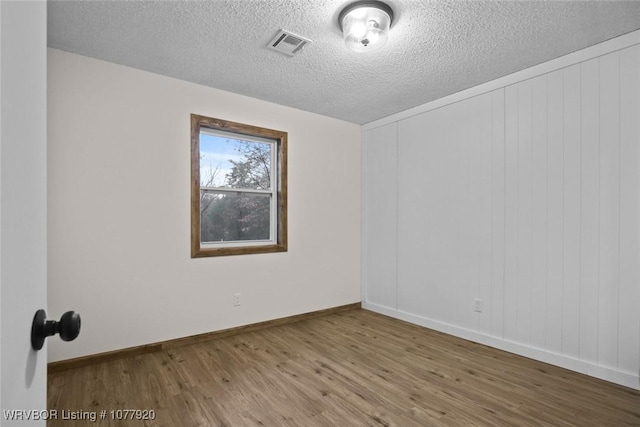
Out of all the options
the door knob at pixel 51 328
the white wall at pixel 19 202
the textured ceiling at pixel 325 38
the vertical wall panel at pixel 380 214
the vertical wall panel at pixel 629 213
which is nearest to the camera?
the white wall at pixel 19 202

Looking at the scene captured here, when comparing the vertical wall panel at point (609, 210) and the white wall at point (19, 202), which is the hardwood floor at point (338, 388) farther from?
the white wall at point (19, 202)

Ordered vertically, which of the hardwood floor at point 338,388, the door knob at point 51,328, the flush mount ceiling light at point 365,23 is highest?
the flush mount ceiling light at point 365,23

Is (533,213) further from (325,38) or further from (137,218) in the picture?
(137,218)

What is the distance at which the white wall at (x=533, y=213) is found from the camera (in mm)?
2383

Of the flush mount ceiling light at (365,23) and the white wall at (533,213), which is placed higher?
the flush mount ceiling light at (365,23)

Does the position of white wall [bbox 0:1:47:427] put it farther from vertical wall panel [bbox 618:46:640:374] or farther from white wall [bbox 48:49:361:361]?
vertical wall panel [bbox 618:46:640:374]

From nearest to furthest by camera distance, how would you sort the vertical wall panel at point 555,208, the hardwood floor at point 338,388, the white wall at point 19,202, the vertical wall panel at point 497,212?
the white wall at point 19,202 → the hardwood floor at point 338,388 → the vertical wall panel at point 555,208 → the vertical wall panel at point 497,212

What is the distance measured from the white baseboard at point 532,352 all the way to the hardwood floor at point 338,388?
0.07 metres

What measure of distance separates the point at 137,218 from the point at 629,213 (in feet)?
12.8

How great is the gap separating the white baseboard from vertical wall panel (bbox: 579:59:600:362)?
0.08m

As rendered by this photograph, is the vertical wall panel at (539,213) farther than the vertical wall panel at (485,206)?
No

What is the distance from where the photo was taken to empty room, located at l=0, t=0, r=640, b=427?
2141 mm

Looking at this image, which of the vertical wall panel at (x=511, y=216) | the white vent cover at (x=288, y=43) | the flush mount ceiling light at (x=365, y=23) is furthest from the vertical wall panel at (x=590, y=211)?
the white vent cover at (x=288, y=43)

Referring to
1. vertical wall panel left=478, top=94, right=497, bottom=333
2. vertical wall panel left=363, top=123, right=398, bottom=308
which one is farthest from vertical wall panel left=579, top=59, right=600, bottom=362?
vertical wall panel left=363, top=123, right=398, bottom=308
